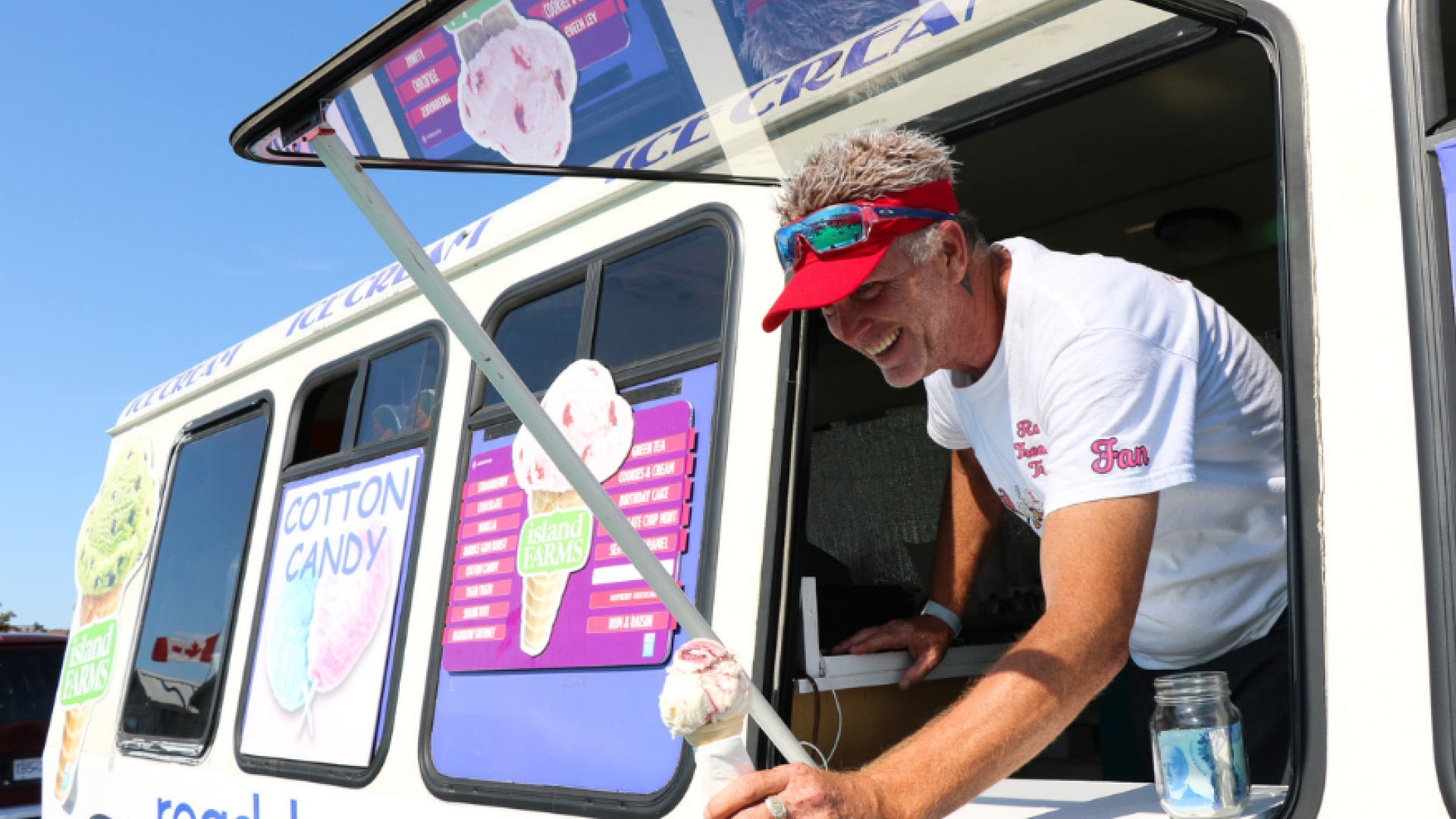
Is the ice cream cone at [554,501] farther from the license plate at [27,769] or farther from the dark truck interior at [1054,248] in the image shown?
the license plate at [27,769]

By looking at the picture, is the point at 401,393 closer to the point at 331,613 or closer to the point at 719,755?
the point at 331,613

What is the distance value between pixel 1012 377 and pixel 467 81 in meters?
0.99

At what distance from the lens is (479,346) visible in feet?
5.16

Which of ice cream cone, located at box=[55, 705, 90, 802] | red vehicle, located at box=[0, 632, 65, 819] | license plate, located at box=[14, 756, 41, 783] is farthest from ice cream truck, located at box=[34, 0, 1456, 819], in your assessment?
license plate, located at box=[14, 756, 41, 783]

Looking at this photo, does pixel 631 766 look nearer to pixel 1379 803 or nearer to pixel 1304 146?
pixel 1379 803

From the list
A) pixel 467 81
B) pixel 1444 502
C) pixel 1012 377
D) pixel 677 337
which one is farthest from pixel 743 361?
pixel 1444 502

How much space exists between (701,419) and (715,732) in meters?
1.04

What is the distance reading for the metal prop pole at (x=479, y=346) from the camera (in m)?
1.51

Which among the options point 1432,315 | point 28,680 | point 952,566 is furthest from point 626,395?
point 28,680

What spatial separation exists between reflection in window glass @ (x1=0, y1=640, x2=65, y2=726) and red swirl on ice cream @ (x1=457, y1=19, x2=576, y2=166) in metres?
7.31

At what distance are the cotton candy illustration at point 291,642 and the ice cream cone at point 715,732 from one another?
7.55ft

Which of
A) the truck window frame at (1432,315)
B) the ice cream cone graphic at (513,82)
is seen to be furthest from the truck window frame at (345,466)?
the truck window frame at (1432,315)

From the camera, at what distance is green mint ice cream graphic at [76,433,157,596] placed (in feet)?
15.1

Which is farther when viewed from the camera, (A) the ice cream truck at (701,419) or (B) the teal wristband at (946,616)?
(B) the teal wristband at (946,616)
